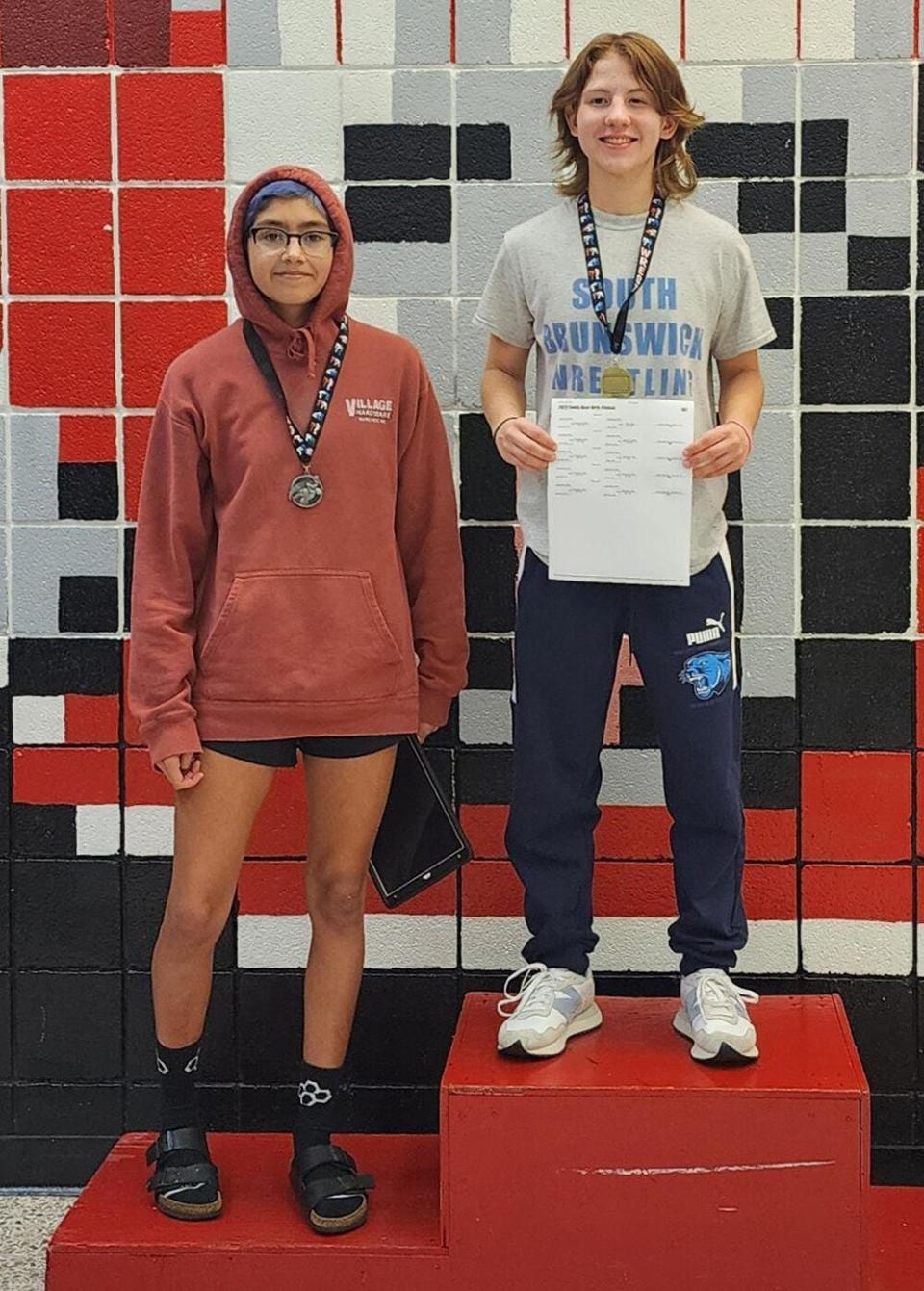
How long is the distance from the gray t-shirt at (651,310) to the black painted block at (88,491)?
0.86 m

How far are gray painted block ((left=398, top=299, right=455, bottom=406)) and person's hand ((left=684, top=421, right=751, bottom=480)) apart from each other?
630 millimetres

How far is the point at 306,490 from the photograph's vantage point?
2365 mm

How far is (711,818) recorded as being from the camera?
2514 millimetres

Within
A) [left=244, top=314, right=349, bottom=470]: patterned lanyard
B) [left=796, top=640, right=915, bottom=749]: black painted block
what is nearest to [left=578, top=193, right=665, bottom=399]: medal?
[left=244, top=314, right=349, bottom=470]: patterned lanyard

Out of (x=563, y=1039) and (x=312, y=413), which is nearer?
(x=312, y=413)

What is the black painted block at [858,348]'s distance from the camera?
282 cm

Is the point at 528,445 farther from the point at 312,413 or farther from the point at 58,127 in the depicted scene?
the point at 58,127

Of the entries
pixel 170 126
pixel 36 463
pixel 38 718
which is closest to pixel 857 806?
pixel 38 718

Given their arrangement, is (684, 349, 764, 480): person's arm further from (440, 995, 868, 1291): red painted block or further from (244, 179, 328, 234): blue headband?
(440, 995, 868, 1291): red painted block

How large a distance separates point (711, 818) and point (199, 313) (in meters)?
1.33

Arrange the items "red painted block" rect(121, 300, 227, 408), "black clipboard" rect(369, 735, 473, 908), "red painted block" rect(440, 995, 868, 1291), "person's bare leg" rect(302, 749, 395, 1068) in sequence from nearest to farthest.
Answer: "red painted block" rect(440, 995, 868, 1291) < "person's bare leg" rect(302, 749, 395, 1068) < "black clipboard" rect(369, 735, 473, 908) < "red painted block" rect(121, 300, 227, 408)

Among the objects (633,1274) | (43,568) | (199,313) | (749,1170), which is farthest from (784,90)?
(633,1274)

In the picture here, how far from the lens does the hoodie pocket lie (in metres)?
2.37

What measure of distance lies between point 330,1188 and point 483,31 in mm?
2028
